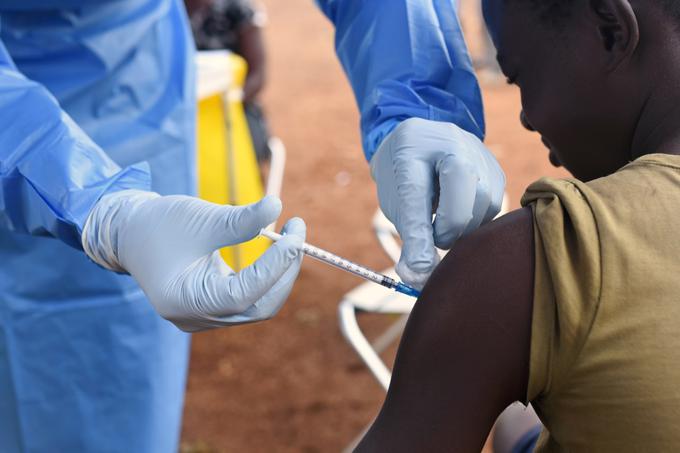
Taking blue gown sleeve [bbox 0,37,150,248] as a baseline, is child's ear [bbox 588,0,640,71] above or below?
above

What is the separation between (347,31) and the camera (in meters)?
1.55

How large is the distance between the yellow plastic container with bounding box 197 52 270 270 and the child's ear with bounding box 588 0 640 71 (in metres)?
2.01

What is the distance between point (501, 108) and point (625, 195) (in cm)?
531

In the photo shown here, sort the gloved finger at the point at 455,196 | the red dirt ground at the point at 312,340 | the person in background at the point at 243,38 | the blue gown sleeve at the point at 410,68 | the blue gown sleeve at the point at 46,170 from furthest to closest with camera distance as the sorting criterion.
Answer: the person in background at the point at 243,38, the red dirt ground at the point at 312,340, the blue gown sleeve at the point at 410,68, the blue gown sleeve at the point at 46,170, the gloved finger at the point at 455,196

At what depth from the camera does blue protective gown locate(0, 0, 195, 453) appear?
1.52 metres

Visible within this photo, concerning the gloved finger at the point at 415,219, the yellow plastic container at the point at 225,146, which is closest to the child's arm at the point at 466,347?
the gloved finger at the point at 415,219

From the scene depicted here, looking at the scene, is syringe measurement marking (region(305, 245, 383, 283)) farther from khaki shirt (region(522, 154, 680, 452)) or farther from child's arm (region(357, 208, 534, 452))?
khaki shirt (region(522, 154, 680, 452))

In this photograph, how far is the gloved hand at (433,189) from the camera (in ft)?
3.48

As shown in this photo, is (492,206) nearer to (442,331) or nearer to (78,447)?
(442,331)

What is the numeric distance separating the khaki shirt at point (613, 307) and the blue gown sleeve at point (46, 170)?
67 centimetres

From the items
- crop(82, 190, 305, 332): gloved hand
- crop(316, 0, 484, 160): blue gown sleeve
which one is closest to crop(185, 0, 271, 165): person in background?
crop(316, 0, 484, 160): blue gown sleeve

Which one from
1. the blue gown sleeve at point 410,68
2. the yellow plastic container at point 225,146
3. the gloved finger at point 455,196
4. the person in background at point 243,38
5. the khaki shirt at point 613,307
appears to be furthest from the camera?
the person in background at point 243,38

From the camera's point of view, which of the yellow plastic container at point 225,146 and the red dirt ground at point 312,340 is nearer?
the red dirt ground at point 312,340

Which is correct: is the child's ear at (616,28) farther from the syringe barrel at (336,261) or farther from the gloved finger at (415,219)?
the syringe barrel at (336,261)
